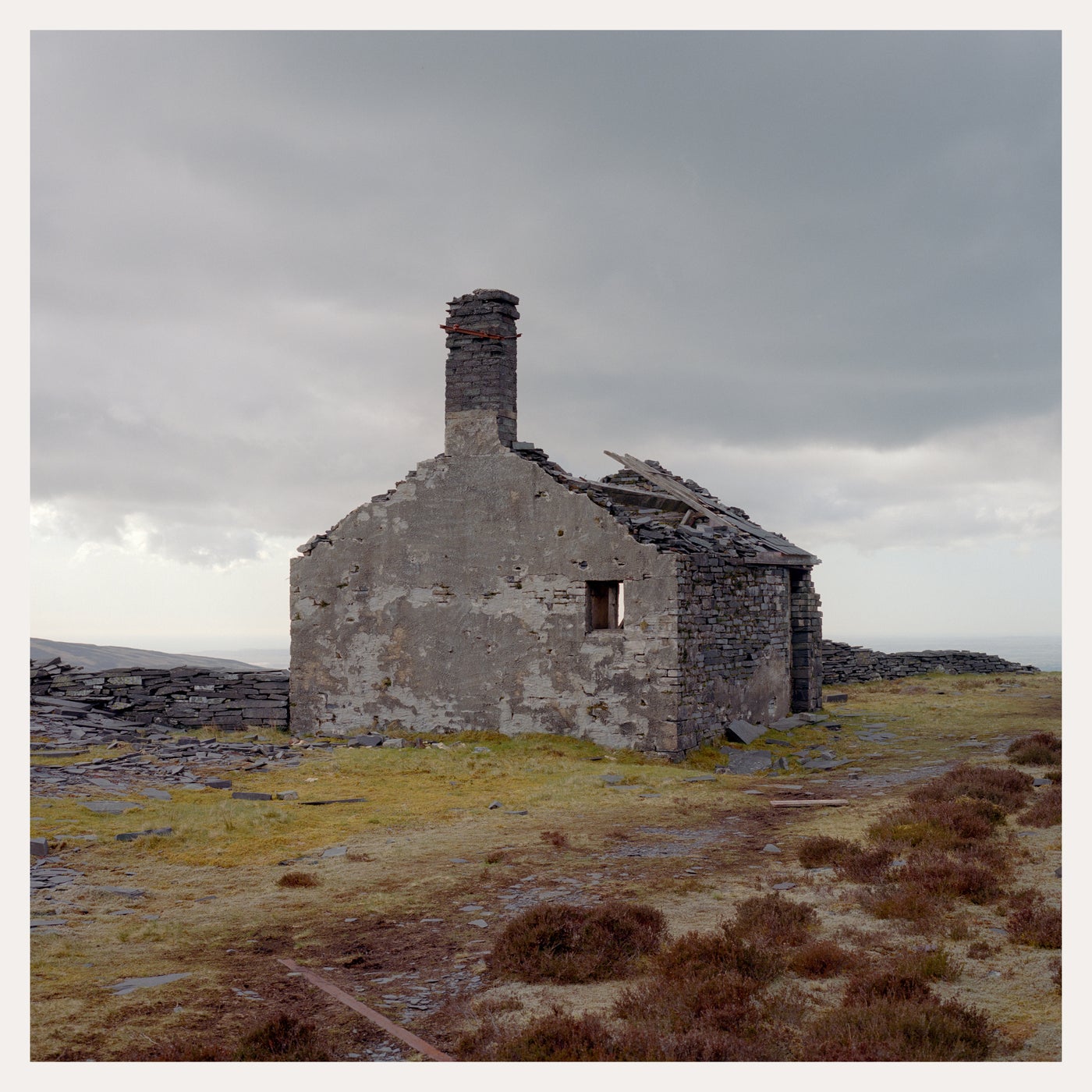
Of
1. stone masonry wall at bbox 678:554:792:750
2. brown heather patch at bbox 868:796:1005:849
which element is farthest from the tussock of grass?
stone masonry wall at bbox 678:554:792:750

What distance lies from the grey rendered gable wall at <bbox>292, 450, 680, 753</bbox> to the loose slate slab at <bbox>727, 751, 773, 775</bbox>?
4.60ft

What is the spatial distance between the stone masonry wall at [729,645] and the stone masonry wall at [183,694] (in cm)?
874

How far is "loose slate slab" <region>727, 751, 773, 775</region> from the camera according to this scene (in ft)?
57.0

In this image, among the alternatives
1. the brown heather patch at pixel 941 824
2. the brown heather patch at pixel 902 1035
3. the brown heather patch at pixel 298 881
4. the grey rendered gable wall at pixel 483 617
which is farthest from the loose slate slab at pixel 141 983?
the grey rendered gable wall at pixel 483 617

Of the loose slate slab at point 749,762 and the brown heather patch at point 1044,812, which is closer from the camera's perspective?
the brown heather patch at point 1044,812

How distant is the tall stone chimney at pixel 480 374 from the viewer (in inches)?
755

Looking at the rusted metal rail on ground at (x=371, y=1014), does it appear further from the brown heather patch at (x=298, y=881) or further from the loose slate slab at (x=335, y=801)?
the loose slate slab at (x=335, y=801)

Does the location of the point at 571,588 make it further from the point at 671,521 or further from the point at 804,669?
the point at 804,669

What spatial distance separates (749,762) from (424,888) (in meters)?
9.99

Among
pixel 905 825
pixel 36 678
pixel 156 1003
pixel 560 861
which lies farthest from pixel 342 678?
pixel 156 1003

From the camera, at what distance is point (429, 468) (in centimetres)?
1969

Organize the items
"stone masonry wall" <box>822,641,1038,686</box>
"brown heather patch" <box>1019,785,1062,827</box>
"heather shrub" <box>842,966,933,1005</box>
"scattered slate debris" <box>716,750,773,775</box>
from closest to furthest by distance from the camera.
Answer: "heather shrub" <box>842,966,933,1005</box> → "brown heather patch" <box>1019,785,1062,827</box> → "scattered slate debris" <box>716,750,773,775</box> → "stone masonry wall" <box>822,641,1038,686</box>

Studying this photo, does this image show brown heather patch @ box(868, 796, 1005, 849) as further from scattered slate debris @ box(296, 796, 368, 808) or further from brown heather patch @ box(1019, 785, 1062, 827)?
scattered slate debris @ box(296, 796, 368, 808)

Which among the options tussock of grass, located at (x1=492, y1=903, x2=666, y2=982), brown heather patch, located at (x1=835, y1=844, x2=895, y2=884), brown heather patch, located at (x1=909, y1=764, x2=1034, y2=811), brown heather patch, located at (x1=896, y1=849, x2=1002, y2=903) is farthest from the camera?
brown heather patch, located at (x1=909, y1=764, x2=1034, y2=811)
